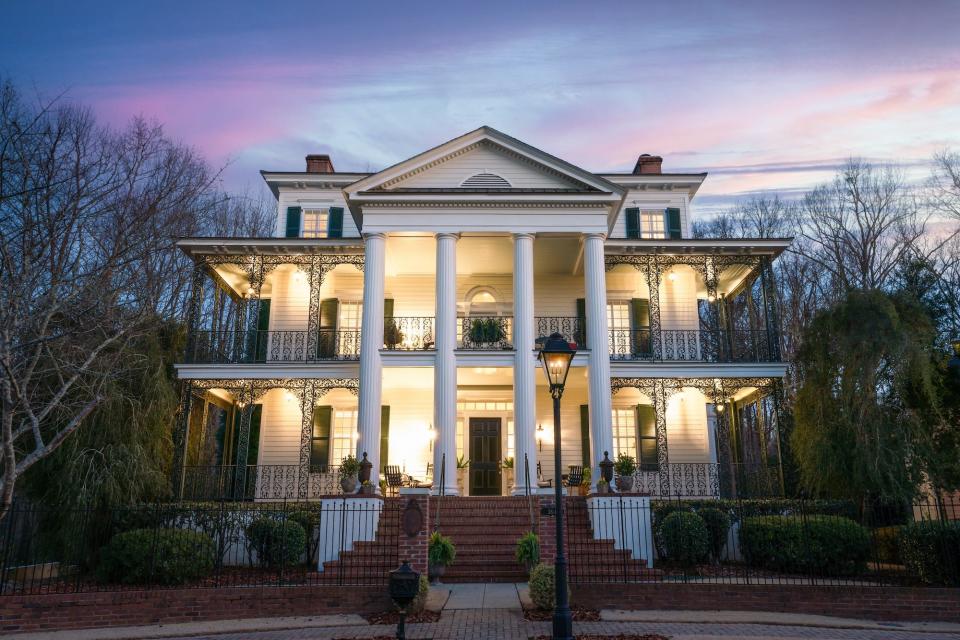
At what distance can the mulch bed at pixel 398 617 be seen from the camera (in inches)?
408

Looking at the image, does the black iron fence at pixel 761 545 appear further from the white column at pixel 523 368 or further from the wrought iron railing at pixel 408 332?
the wrought iron railing at pixel 408 332

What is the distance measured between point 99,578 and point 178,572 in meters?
1.61

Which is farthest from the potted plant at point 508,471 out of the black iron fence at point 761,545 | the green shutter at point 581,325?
the black iron fence at point 761,545

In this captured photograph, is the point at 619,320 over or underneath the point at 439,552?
over

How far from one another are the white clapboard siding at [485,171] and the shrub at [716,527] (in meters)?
8.92

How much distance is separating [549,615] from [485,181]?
475 inches

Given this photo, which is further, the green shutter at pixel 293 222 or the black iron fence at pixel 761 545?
the green shutter at pixel 293 222

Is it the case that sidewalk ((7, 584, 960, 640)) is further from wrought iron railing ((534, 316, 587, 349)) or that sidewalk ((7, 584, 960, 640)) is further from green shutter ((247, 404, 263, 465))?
wrought iron railing ((534, 316, 587, 349))

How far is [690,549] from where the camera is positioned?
14344mm

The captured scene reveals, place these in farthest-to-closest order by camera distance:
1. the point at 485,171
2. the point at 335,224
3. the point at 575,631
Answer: the point at 335,224 → the point at 485,171 → the point at 575,631

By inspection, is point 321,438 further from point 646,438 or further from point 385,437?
point 646,438

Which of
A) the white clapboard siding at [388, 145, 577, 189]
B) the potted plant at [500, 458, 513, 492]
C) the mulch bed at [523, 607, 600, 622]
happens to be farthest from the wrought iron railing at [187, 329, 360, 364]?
the mulch bed at [523, 607, 600, 622]

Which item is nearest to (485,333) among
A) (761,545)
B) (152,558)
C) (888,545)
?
(761,545)

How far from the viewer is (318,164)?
24.4 meters
